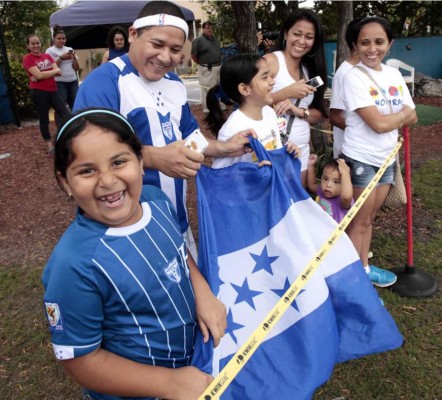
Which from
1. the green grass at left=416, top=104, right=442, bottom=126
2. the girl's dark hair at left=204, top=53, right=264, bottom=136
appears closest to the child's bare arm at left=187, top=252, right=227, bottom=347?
the girl's dark hair at left=204, top=53, right=264, bottom=136

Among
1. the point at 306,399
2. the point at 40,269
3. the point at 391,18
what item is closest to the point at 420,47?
the point at 391,18

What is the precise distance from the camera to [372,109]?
278cm

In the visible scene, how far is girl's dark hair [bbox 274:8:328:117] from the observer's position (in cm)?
300

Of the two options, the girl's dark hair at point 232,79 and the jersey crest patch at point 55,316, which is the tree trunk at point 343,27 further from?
A: the jersey crest patch at point 55,316

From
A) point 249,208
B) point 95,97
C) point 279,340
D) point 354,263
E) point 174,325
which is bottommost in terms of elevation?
point 279,340

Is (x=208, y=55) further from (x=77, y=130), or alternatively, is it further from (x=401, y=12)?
(x=77, y=130)

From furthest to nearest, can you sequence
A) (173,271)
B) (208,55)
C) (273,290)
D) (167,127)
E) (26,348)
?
(208,55), (26,348), (167,127), (273,290), (173,271)

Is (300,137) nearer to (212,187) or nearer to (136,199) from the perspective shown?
(212,187)

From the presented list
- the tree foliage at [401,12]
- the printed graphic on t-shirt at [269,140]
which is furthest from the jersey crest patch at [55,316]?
the tree foliage at [401,12]

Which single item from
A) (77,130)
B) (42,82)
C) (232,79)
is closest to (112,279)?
(77,130)

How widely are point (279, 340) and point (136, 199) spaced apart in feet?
3.06

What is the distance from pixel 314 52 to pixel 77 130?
7.65 ft

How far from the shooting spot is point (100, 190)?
121 centimetres

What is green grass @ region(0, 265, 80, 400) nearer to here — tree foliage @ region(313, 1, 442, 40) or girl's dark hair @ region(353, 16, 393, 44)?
girl's dark hair @ region(353, 16, 393, 44)
